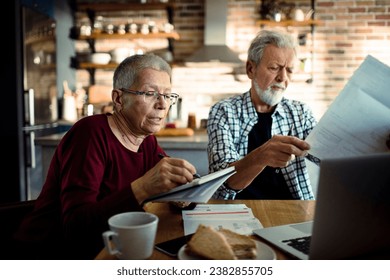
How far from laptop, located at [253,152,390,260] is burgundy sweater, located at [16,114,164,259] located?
1.42 ft

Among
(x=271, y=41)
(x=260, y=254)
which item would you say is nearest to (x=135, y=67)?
(x=260, y=254)

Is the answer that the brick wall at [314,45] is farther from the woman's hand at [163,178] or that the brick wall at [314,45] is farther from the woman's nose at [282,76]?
the woman's hand at [163,178]

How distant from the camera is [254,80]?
1808mm

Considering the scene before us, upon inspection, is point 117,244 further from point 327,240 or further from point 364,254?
point 364,254

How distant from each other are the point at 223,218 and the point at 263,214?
0.44 ft

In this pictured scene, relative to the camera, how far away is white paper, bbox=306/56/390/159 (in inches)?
40.2

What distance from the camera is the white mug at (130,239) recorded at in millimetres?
714

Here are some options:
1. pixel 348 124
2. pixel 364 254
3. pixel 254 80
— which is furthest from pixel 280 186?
pixel 364 254

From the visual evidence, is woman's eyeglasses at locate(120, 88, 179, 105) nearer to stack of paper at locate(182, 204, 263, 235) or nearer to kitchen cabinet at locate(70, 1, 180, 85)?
stack of paper at locate(182, 204, 263, 235)

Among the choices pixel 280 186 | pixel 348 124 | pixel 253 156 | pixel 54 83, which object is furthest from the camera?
pixel 54 83

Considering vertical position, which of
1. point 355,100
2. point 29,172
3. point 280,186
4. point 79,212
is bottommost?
point 29,172

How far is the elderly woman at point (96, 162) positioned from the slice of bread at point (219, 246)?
0.92ft

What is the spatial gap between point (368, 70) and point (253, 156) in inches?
18.1

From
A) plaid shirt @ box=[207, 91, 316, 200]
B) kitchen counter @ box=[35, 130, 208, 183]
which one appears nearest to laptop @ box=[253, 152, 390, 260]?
plaid shirt @ box=[207, 91, 316, 200]
